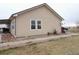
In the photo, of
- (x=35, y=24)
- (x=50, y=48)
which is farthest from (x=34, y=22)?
(x=50, y=48)

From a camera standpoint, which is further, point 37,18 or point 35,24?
point 35,24

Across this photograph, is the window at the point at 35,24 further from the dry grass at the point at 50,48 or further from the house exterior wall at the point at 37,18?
the dry grass at the point at 50,48

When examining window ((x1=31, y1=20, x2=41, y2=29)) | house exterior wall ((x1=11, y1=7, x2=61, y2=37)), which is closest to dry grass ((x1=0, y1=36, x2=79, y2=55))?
house exterior wall ((x1=11, y1=7, x2=61, y2=37))

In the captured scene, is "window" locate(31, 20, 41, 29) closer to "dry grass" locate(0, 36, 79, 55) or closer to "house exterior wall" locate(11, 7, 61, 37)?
"house exterior wall" locate(11, 7, 61, 37)

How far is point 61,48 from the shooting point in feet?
25.4

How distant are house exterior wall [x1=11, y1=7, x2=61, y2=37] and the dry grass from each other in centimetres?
319

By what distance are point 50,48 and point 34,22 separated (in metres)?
4.57

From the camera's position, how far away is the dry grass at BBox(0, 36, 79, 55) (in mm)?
7250

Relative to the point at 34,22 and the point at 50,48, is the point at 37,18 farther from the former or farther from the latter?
the point at 50,48

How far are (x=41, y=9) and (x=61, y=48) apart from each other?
5347mm

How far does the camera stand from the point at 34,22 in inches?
476

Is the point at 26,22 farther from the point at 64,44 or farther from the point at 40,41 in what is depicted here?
the point at 64,44

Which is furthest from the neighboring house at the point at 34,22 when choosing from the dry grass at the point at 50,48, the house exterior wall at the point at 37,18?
the dry grass at the point at 50,48

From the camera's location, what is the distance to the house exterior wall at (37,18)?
38.8 ft
